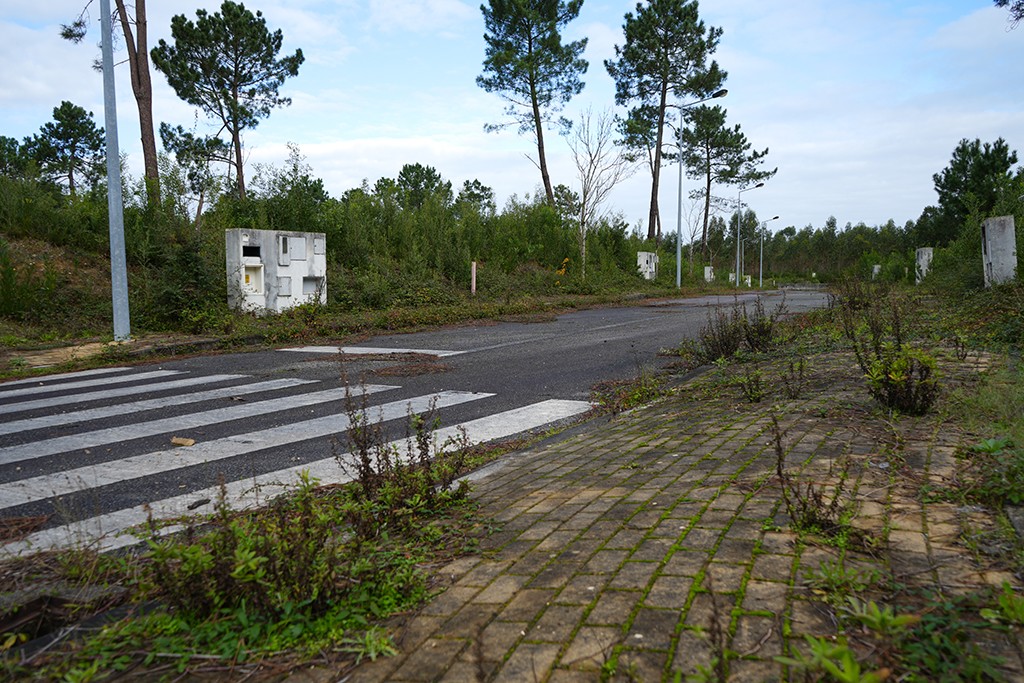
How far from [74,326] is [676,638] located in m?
14.6

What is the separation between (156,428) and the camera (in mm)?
6336

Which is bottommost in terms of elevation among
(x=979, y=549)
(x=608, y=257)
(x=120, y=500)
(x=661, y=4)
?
(x=120, y=500)

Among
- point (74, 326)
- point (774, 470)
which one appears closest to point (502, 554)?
point (774, 470)

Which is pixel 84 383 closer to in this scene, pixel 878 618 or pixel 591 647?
pixel 591 647

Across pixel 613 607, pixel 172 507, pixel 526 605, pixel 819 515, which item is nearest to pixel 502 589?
pixel 526 605

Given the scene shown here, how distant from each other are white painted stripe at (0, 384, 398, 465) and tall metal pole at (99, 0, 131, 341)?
20.5 feet

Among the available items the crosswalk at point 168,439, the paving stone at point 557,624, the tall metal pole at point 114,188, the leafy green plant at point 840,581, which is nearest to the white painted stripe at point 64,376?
the crosswalk at point 168,439

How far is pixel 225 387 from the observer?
8492 millimetres

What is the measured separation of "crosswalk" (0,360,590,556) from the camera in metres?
4.19

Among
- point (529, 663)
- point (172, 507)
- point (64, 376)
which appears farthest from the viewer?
point (64, 376)

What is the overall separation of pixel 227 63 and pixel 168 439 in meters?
31.3

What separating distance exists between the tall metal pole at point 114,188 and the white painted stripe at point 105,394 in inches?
161

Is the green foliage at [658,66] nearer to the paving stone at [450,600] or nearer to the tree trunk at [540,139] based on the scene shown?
the tree trunk at [540,139]

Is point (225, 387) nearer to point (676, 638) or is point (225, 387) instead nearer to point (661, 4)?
point (676, 638)
